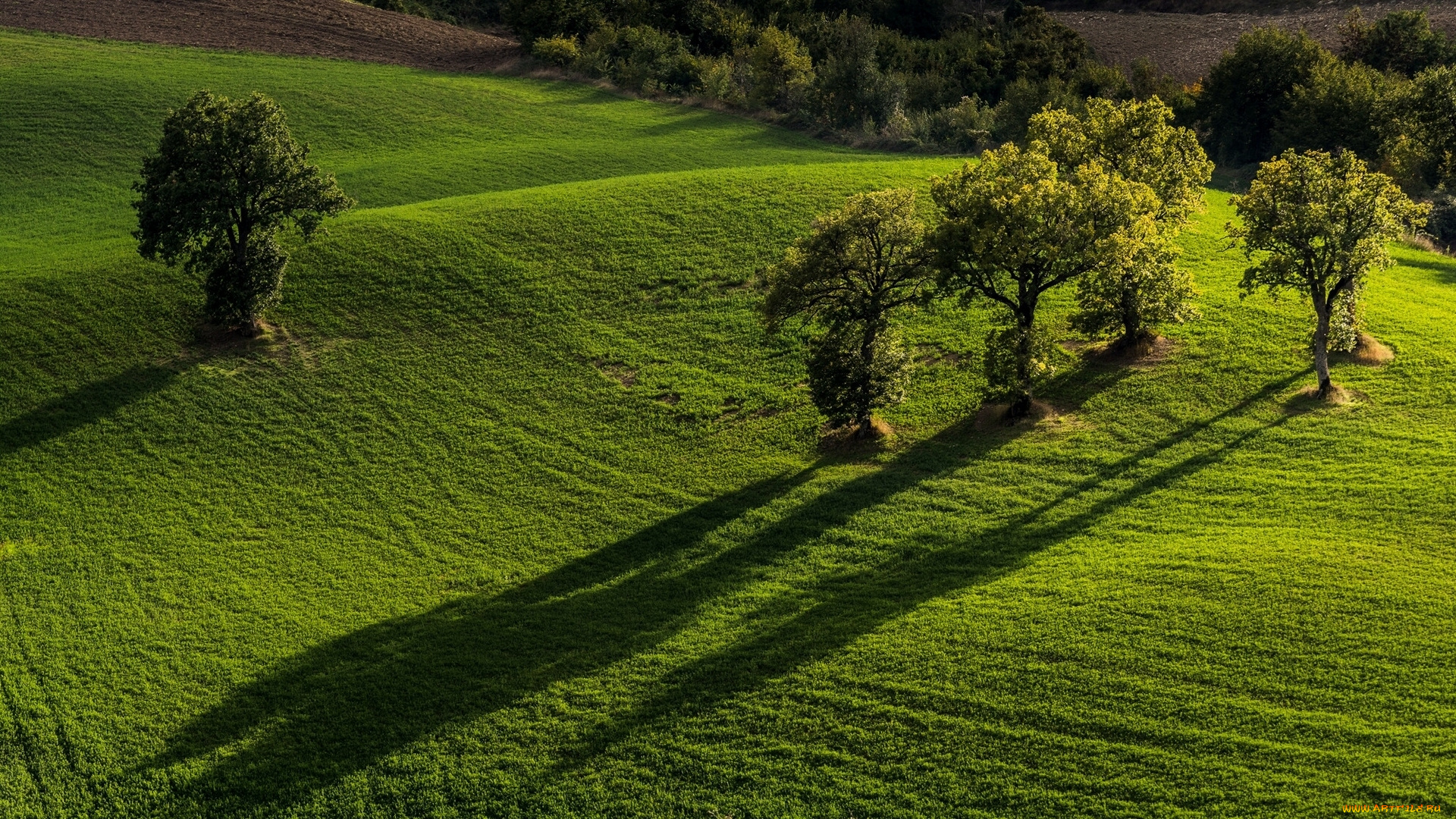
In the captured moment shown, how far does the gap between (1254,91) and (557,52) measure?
2448 inches

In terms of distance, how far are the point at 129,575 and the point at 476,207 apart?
114 feet

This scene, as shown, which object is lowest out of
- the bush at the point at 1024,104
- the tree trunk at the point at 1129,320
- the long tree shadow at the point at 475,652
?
the long tree shadow at the point at 475,652

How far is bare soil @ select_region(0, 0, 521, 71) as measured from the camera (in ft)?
349

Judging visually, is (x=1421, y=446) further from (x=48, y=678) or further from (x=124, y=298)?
(x=124, y=298)

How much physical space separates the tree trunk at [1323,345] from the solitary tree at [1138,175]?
5.26 metres

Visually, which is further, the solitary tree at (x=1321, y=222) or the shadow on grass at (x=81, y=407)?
the shadow on grass at (x=81, y=407)

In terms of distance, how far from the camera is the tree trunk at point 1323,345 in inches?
1950

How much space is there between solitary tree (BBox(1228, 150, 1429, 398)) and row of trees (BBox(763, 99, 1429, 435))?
0.22 ft

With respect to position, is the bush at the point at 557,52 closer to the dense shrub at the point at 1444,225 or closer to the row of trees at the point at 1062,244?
the row of trees at the point at 1062,244

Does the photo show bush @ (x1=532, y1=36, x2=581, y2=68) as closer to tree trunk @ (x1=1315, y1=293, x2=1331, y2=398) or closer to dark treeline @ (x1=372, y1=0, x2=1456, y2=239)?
dark treeline @ (x1=372, y1=0, x2=1456, y2=239)

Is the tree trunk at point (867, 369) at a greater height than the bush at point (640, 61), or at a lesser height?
lesser

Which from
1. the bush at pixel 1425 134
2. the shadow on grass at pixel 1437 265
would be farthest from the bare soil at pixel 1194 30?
the shadow on grass at pixel 1437 265

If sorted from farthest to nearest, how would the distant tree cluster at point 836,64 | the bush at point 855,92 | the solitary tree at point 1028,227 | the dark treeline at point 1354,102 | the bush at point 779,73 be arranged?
the bush at point 779,73 → the bush at point 855,92 → the distant tree cluster at point 836,64 → the dark treeline at point 1354,102 → the solitary tree at point 1028,227

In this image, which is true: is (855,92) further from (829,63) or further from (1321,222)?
(1321,222)
